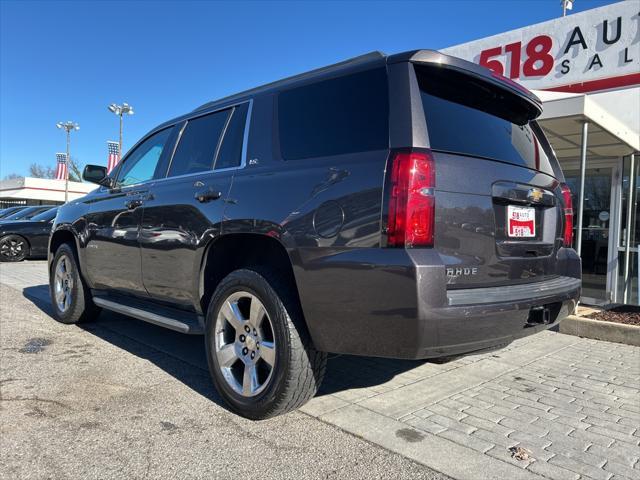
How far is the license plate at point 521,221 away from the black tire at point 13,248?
13.6 m

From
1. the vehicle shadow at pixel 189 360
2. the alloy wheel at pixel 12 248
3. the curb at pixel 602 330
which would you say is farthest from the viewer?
the alloy wheel at pixel 12 248

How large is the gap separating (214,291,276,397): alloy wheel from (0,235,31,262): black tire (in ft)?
39.9

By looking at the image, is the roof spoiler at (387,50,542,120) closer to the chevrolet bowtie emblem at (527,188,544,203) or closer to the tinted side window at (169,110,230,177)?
the chevrolet bowtie emblem at (527,188,544,203)

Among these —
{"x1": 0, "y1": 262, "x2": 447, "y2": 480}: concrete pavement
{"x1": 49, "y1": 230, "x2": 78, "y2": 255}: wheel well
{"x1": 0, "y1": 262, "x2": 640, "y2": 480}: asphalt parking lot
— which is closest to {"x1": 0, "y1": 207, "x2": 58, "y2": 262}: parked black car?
{"x1": 49, "y1": 230, "x2": 78, "y2": 255}: wheel well

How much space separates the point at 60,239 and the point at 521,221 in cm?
515

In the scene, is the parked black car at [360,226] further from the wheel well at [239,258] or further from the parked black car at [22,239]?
the parked black car at [22,239]

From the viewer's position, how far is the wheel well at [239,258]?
310 centimetres

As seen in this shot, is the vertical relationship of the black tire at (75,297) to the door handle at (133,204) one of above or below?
below

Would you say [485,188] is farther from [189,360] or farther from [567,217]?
[189,360]

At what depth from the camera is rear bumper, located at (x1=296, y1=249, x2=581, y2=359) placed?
2330 millimetres

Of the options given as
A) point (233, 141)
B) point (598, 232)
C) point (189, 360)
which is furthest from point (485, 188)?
point (598, 232)

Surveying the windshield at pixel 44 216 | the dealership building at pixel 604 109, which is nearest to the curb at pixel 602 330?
the dealership building at pixel 604 109

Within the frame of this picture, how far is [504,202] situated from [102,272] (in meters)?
3.76

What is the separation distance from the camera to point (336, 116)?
2.89 metres
